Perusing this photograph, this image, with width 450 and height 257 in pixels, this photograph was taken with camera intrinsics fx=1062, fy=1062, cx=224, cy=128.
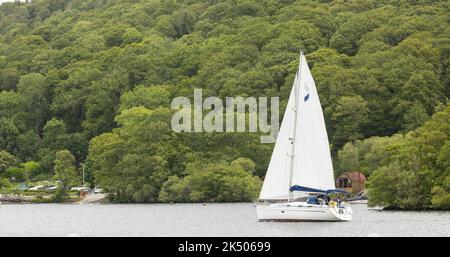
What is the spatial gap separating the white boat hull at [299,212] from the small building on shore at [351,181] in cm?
4685

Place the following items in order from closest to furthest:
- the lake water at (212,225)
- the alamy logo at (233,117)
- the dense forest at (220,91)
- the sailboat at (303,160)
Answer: the lake water at (212,225) < the sailboat at (303,160) < the dense forest at (220,91) < the alamy logo at (233,117)

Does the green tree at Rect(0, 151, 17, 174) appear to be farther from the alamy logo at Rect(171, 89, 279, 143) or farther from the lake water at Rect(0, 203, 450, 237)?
the lake water at Rect(0, 203, 450, 237)

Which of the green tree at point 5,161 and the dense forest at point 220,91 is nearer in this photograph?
the dense forest at point 220,91

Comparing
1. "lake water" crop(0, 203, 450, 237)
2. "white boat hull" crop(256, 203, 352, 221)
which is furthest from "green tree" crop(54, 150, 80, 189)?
"white boat hull" crop(256, 203, 352, 221)

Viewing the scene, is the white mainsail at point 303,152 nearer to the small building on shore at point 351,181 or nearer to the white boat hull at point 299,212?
the white boat hull at point 299,212

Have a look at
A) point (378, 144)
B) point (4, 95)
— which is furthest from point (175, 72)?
point (378, 144)

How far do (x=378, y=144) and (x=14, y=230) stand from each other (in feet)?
166

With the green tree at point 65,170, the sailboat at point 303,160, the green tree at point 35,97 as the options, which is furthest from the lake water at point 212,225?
the green tree at point 35,97

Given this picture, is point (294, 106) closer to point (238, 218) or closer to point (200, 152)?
point (238, 218)

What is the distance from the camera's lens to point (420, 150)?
73500mm

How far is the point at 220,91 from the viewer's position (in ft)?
430

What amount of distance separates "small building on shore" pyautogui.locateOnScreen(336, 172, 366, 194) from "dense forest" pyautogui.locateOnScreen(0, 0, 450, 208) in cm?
118

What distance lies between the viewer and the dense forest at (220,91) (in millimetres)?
100188

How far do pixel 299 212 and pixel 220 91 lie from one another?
245ft
